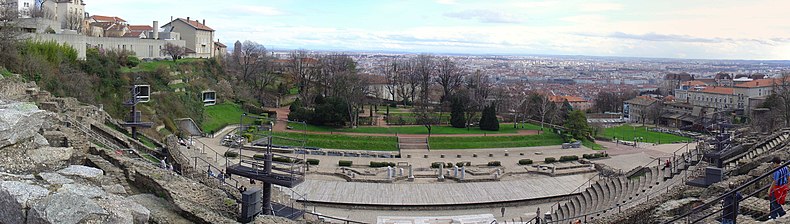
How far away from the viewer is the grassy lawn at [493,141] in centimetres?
3972

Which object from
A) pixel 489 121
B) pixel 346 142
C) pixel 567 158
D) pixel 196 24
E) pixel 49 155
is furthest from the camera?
pixel 196 24

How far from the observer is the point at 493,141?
41.2 m

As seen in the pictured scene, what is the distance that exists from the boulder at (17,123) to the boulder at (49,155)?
345mm

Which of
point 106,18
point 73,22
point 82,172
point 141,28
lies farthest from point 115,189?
point 106,18

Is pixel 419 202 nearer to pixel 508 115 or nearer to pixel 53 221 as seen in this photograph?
pixel 53 221

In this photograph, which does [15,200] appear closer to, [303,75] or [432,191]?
[432,191]

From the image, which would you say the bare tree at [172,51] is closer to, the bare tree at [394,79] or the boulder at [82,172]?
the bare tree at [394,79]

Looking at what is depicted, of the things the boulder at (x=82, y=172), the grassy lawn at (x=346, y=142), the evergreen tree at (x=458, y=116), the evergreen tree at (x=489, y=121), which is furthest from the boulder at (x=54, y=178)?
the evergreen tree at (x=458, y=116)

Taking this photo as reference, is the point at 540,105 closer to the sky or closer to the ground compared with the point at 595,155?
closer to the sky

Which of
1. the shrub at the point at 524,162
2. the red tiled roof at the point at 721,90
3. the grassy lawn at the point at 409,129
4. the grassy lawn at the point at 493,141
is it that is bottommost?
the shrub at the point at 524,162

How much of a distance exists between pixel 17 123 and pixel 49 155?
37.8 inches

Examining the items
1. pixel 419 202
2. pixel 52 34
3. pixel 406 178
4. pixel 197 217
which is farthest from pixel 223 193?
pixel 52 34

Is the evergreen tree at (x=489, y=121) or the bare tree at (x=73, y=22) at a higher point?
the bare tree at (x=73, y=22)

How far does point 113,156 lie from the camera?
569 inches
